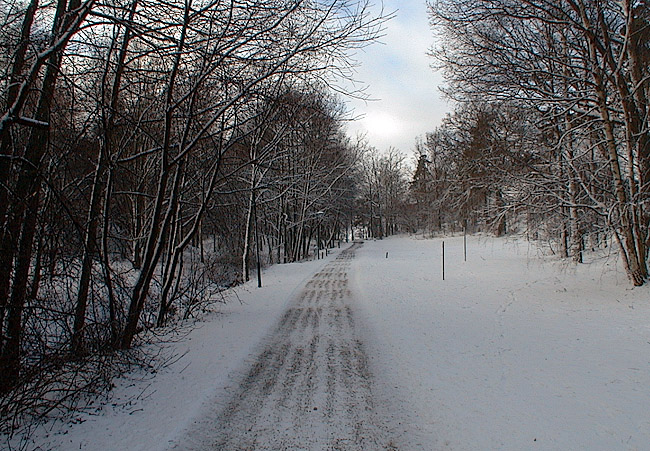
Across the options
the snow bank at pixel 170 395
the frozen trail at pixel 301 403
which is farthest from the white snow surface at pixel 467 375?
the frozen trail at pixel 301 403

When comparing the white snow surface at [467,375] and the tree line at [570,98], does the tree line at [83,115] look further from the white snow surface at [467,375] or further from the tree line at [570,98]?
the tree line at [570,98]

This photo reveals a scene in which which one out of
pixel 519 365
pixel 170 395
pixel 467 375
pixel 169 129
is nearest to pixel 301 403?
pixel 170 395

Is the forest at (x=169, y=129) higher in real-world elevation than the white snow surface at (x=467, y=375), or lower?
higher

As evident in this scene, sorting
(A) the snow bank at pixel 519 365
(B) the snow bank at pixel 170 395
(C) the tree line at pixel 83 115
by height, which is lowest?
(A) the snow bank at pixel 519 365

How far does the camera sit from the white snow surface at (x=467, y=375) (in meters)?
3.86

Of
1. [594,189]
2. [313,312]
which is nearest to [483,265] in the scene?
[594,189]

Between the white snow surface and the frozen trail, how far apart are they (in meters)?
0.19

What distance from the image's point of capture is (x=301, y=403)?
15.1 ft

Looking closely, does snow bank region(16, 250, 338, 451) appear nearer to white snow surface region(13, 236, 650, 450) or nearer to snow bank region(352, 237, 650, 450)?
white snow surface region(13, 236, 650, 450)

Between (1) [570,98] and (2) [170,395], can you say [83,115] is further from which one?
(1) [570,98]

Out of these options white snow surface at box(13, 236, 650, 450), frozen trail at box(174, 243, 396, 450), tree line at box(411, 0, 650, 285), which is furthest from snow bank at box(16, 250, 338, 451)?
tree line at box(411, 0, 650, 285)

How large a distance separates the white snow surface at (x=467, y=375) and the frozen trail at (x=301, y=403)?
189 millimetres

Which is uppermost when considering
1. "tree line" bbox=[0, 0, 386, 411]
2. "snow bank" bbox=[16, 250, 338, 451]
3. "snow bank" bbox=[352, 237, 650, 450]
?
"tree line" bbox=[0, 0, 386, 411]

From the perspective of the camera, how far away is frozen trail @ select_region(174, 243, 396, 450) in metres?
3.78
